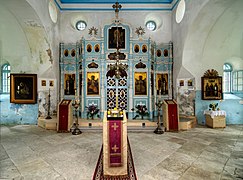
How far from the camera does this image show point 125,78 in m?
9.90

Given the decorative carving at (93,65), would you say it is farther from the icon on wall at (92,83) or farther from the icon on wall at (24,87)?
the icon on wall at (24,87)

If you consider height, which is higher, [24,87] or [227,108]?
[24,87]

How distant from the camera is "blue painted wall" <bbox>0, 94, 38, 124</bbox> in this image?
357 inches

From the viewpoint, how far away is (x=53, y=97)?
10047 mm

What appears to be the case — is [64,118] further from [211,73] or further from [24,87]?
[211,73]

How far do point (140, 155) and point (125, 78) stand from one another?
5780 millimetres

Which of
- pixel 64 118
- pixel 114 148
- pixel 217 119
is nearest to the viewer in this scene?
pixel 114 148

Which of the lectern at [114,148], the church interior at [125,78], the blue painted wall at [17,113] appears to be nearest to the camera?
the lectern at [114,148]

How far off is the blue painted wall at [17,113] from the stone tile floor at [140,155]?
5.85ft

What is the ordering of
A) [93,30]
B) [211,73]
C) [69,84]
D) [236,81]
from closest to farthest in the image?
[211,73] < [236,81] < [69,84] < [93,30]

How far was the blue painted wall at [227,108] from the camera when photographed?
369 inches

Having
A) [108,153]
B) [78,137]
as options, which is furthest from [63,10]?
[108,153]

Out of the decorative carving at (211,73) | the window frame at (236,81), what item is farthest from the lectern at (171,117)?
the window frame at (236,81)

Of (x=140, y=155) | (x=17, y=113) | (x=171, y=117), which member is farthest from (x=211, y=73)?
(x=17, y=113)
